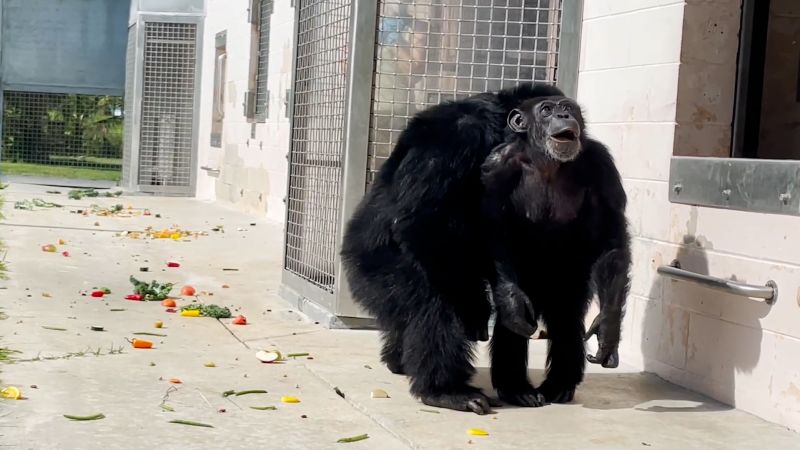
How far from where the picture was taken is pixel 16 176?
2106cm

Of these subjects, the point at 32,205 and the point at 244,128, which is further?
the point at 244,128

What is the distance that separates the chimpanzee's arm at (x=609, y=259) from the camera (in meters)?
5.02

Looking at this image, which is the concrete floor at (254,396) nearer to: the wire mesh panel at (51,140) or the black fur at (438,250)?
the black fur at (438,250)

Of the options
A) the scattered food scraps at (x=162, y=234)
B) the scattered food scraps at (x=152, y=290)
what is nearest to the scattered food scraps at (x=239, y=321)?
the scattered food scraps at (x=152, y=290)

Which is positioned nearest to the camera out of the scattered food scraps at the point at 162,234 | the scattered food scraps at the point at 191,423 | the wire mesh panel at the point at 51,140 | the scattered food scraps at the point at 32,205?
the scattered food scraps at the point at 191,423

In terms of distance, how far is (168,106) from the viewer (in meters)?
19.3

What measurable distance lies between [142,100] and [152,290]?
11503mm

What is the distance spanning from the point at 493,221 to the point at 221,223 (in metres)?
9.79

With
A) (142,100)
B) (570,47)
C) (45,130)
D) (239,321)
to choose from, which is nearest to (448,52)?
(570,47)

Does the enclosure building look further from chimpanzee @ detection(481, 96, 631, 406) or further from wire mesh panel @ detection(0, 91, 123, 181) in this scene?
wire mesh panel @ detection(0, 91, 123, 181)

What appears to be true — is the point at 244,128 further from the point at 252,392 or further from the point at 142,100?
the point at 252,392

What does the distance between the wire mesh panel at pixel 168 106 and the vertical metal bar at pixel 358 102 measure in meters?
12.7

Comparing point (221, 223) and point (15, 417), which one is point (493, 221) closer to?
point (15, 417)

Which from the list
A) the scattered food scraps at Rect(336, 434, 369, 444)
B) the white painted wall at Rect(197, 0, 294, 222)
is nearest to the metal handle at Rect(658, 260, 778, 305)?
the scattered food scraps at Rect(336, 434, 369, 444)
